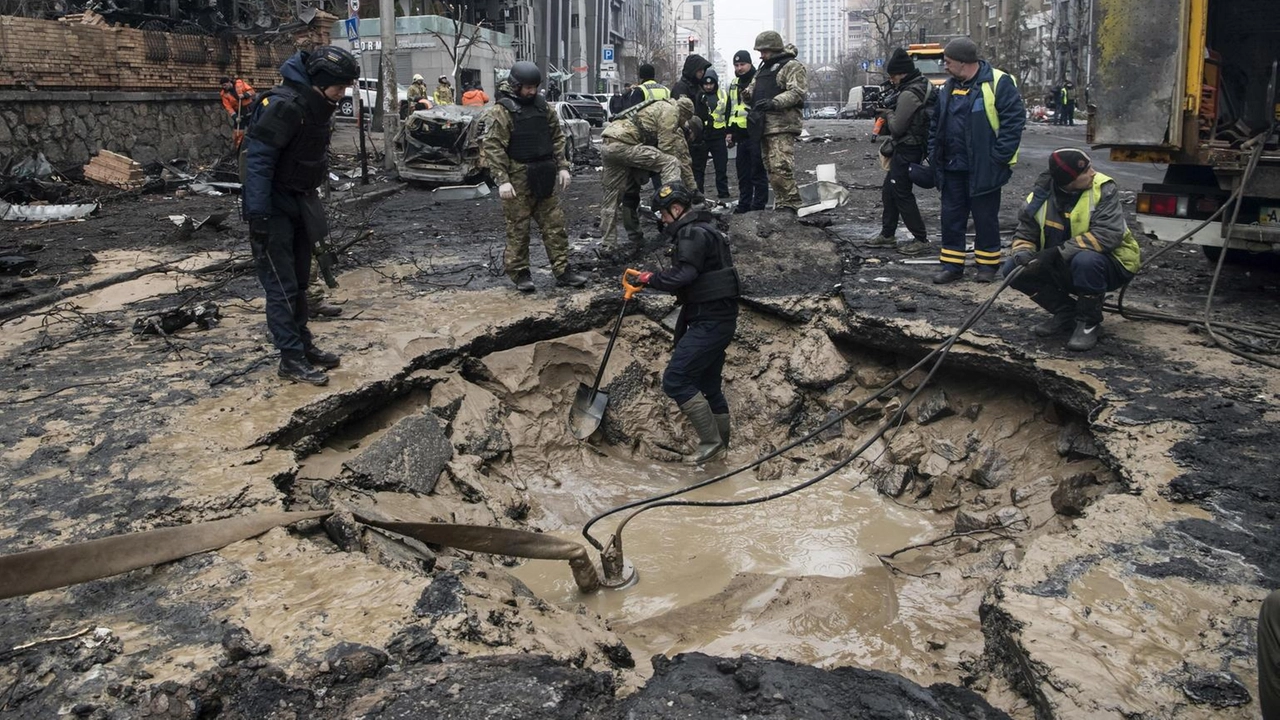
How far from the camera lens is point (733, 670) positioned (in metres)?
2.82

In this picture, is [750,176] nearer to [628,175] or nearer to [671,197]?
[628,175]

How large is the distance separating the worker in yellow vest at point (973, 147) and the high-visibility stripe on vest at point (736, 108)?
327 cm

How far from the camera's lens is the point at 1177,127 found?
19.1ft

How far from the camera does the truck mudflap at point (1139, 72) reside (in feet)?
18.9

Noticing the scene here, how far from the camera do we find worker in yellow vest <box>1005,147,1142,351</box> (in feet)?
16.4

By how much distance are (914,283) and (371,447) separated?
4213 mm

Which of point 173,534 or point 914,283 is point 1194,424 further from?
point 173,534

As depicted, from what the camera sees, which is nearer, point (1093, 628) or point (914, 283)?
point (1093, 628)

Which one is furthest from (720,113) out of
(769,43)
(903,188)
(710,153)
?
(903,188)

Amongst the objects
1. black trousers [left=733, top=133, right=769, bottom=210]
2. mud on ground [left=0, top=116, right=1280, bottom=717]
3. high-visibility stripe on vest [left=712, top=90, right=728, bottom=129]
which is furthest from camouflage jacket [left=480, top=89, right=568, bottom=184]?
high-visibility stripe on vest [left=712, top=90, right=728, bottom=129]

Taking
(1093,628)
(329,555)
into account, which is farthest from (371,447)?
(1093,628)

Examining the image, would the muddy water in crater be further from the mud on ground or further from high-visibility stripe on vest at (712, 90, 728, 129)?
high-visibility stripe on vest at (712, 90, 728, 129)

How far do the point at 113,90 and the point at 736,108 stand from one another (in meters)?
9.94

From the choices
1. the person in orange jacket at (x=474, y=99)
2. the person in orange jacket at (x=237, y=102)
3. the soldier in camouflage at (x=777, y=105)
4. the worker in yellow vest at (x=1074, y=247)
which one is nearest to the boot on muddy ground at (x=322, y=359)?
the worker in yellow vest at (x=1074, y=247)
